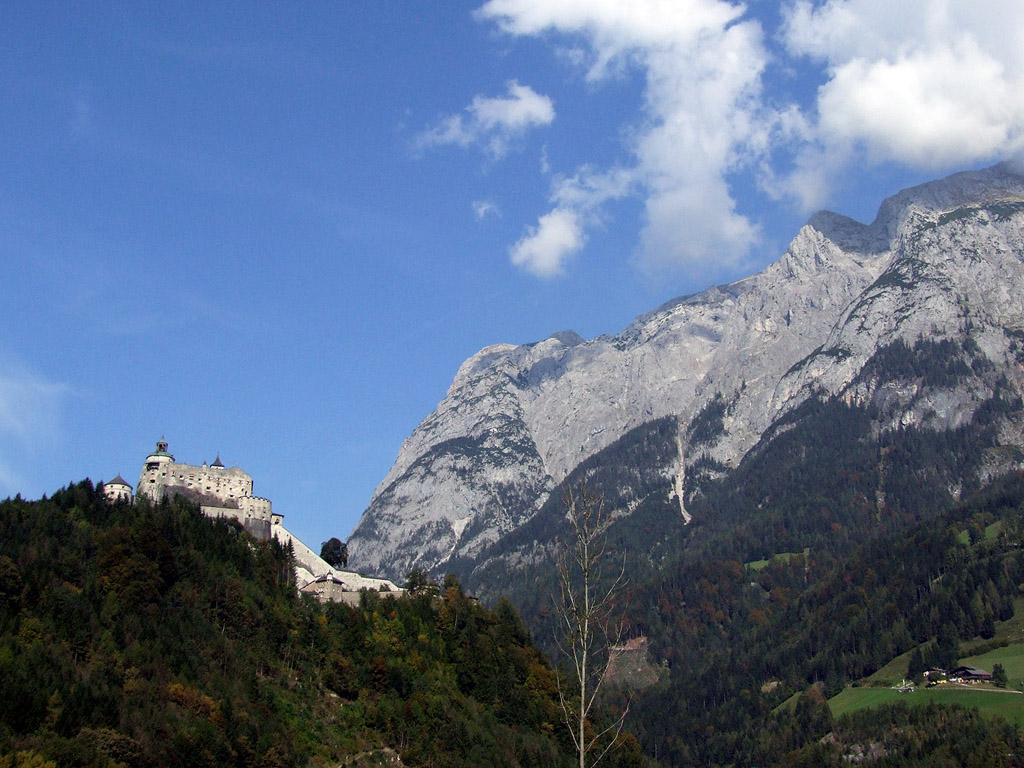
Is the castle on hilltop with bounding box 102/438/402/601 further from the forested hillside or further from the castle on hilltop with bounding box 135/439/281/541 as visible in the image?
the forested hillside

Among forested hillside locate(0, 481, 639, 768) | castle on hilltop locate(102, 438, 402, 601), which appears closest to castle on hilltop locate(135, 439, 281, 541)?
castle on hilltop locate(102, 438, 402, 601)

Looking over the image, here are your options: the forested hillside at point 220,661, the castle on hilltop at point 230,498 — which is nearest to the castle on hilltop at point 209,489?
the castle on hilltop at point 230,498

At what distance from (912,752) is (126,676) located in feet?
477

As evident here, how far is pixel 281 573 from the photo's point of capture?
152 m

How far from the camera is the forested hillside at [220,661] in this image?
9769cm

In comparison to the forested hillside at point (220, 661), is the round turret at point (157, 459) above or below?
above

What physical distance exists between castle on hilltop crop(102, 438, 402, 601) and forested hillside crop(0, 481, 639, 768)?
12683 mm

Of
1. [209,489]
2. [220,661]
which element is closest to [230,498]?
[209,489]

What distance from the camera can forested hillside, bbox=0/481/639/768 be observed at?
97688 millimetres

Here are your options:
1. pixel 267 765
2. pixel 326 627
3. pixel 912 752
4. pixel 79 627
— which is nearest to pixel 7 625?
pixel 79 627

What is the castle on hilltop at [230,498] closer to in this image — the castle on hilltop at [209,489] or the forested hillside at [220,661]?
the castle on hilltop at [209,489]

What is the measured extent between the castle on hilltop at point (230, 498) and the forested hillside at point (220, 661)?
12.7 metres

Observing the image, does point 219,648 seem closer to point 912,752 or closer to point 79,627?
point 79,627

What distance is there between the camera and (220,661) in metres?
118
